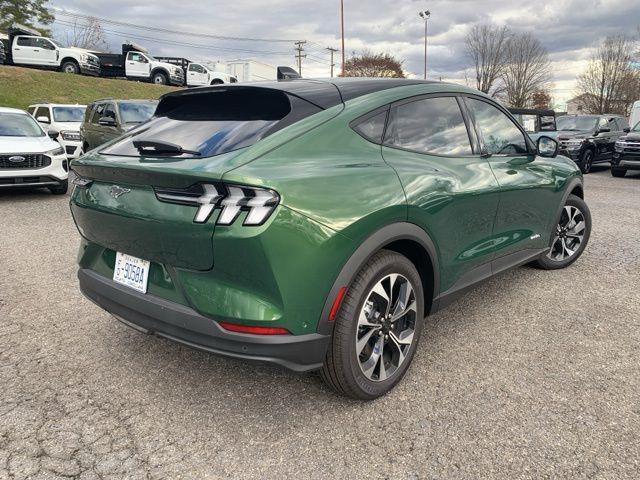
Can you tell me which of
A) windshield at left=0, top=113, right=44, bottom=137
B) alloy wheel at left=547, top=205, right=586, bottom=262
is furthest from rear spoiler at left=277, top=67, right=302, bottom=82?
windshield at left=0, top=113, right=44, bottom=137

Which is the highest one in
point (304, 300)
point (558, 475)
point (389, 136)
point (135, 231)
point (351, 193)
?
point (389, 136)

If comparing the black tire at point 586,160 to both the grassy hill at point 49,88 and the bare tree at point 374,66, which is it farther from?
the bare tree at point 374,66

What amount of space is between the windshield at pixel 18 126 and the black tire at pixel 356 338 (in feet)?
28.3

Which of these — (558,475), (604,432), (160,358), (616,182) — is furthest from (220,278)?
(616,182)

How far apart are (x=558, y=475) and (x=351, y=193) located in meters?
1.50

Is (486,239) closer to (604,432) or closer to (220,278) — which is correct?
(604,432)

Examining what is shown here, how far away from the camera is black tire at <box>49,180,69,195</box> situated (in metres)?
8.88

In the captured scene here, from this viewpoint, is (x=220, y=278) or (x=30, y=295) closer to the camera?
(x=220, y=278)

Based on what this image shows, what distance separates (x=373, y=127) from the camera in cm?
266

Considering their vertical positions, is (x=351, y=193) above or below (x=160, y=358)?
above

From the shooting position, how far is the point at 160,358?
3016mm

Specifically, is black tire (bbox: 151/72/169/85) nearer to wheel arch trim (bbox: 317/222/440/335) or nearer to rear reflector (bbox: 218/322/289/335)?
wheel arch trim (bbox: 317/222/440/335)

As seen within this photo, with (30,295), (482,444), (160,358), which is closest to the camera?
(482,444)

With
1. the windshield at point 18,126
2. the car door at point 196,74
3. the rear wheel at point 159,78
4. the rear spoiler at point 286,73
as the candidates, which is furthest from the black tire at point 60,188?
the car door at point 196,74
